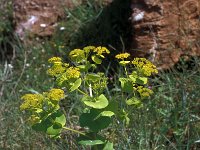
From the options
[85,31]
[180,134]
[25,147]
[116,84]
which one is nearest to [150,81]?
[116,84]

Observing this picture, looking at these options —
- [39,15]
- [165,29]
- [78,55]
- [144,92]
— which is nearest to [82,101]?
[78,55]

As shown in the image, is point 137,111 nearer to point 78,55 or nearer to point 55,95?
point 78,55

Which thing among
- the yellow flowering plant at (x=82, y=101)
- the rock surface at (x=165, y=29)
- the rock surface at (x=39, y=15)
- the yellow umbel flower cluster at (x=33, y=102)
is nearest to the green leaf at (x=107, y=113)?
the yellow flowering plant at (x=82, y=101)

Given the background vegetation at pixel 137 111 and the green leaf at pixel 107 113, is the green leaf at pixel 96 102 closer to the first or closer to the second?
the green leaf at pixel 107 113

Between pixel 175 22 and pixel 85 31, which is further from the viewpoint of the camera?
pixel 85 31

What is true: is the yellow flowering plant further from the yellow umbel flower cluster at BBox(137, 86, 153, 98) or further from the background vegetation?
the background vegetation

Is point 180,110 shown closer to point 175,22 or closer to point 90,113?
point 175,22
